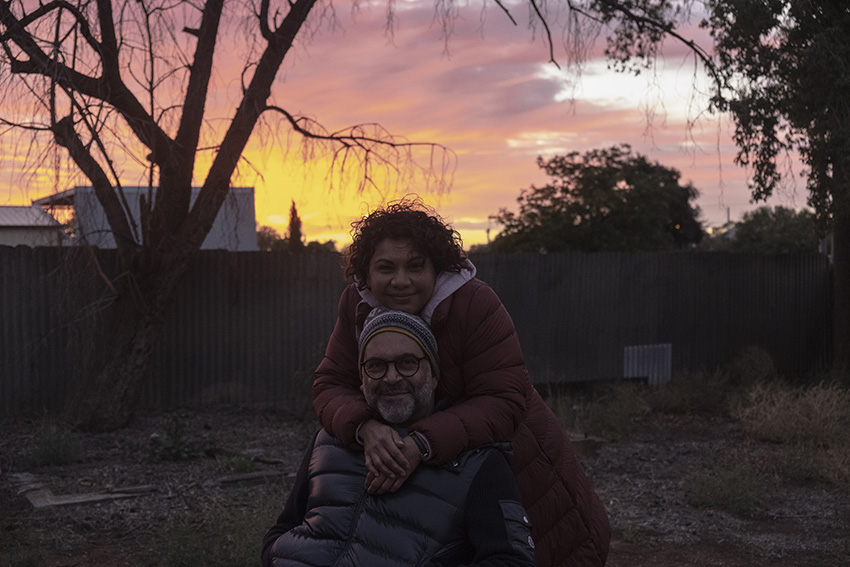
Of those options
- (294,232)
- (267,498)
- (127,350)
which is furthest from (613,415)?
(294,232)

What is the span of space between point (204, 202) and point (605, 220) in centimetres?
2871

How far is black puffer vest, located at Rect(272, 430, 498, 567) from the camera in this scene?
8.25 ft

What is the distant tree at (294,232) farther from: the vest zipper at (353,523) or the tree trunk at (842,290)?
the vest zipper at (353,523)

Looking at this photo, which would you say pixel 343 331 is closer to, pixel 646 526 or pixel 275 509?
pixel 275 509

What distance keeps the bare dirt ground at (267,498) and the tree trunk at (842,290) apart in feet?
17.4

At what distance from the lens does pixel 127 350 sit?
9.85 meters

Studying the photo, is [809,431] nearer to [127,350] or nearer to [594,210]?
[127,350]

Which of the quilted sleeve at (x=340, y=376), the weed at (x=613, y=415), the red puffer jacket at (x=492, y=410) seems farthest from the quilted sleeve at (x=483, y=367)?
the weed at (x=613, y=415)

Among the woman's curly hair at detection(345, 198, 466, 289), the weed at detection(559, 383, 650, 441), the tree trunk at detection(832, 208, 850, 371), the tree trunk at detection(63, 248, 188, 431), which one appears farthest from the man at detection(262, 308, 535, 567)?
the tree trunk at detection(832, 208, 850, 371)

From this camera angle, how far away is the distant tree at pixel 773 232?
42906mm

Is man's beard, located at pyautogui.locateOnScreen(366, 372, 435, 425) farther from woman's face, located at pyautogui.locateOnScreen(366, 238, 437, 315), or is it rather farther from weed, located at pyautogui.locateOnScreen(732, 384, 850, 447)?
weed, located at pyautogui.locateOnScreen(732, 384, 850, 447)

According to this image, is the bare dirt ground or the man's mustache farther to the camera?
the bare dirt ground

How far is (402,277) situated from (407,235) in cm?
15

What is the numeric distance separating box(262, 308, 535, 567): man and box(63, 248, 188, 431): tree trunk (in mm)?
7510
